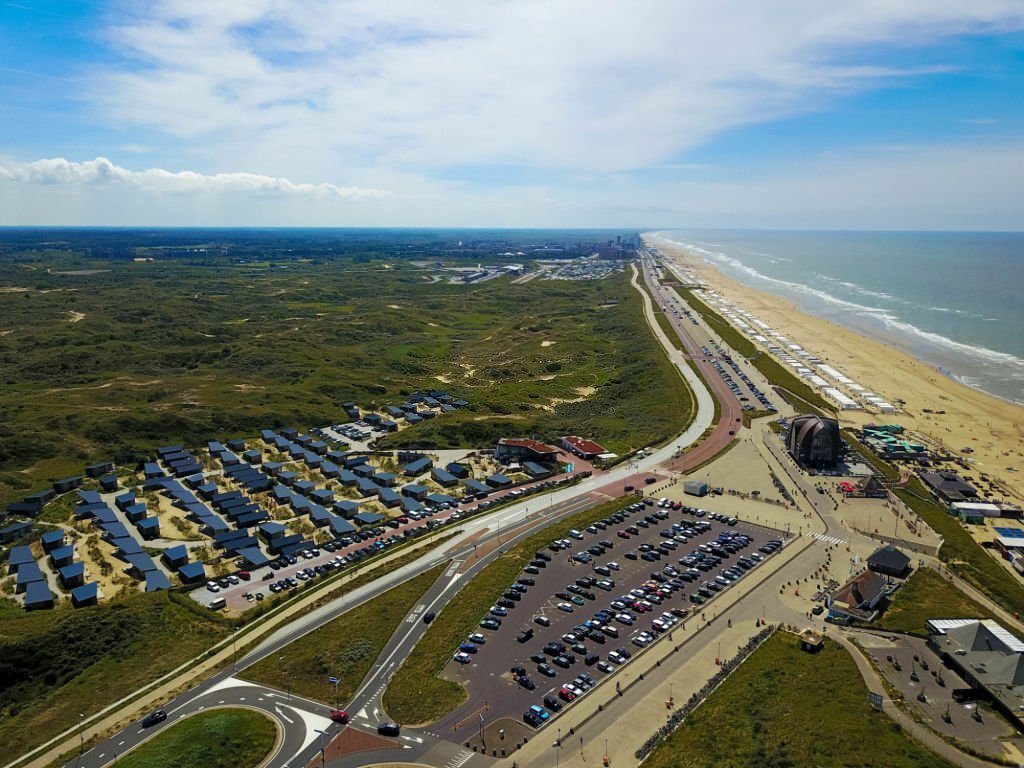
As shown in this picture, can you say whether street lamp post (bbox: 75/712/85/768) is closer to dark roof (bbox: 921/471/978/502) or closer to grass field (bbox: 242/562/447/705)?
grass field (bbox: 242/562/447/705)

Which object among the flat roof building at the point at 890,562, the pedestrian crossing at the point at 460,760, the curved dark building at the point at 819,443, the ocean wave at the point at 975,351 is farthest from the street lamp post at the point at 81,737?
the ocean wave at the point at 975,351

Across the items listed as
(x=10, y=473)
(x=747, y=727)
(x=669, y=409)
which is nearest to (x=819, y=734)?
(x=747, y=727)

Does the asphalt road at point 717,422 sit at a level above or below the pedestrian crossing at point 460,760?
above

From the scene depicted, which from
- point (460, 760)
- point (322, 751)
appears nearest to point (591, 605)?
point (460, 760)

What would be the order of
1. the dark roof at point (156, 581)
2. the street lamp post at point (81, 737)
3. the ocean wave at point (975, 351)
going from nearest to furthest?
the street lamp post at point (81, 737) → the dark roof at point (156, 581) → the ocean wave at point (975, 351)

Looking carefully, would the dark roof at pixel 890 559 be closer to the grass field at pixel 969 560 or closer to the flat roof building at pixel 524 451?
the grass field at pixel 969 560

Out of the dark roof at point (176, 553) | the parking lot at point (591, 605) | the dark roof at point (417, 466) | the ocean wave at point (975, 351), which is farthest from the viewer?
the ocean wave at point (975, 351)

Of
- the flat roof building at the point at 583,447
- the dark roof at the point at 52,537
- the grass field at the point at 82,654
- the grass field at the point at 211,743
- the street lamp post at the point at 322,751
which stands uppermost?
the flat roof building at the point at 583,447

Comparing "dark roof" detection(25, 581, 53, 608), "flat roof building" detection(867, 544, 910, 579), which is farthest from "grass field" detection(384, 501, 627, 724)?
"dark roof" detection(25, 581, 53, 608)
